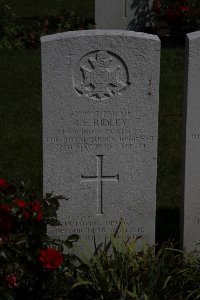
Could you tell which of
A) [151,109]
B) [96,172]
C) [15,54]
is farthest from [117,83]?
[15,54]

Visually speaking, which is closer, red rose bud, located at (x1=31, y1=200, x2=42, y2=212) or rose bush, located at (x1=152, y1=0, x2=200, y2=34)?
red rose bud, located at (x1=31, y1=200, x2=42, y2=212)

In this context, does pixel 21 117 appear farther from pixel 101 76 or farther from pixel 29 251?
pixel 29 251

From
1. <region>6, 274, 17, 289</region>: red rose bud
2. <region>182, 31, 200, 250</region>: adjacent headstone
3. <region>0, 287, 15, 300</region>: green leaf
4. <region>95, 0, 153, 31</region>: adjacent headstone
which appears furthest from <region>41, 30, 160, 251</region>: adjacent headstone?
<region>95, 0, 153, 31</region>: adjacent headstone

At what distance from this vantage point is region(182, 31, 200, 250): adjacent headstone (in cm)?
500

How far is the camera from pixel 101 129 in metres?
5.12

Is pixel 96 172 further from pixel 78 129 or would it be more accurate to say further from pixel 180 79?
pixel 180 79

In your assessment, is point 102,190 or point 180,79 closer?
point 102,190

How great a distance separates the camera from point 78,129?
16.7 ft

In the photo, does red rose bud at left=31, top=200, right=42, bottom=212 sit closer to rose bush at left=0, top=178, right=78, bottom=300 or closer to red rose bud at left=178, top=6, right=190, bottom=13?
rose bush at left=0, top=178, right=78, bottom=300

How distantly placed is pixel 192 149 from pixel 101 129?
2.07ft

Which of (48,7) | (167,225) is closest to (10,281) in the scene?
(167,225)

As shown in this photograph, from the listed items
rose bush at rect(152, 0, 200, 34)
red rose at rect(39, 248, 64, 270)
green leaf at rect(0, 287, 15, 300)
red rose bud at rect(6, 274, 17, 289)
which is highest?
rose bush at rect(152, 0, 200, 34)

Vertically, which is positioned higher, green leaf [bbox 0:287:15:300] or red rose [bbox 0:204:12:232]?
red rose [bbox 0:204:12:232]

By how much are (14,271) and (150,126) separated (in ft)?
4.45
